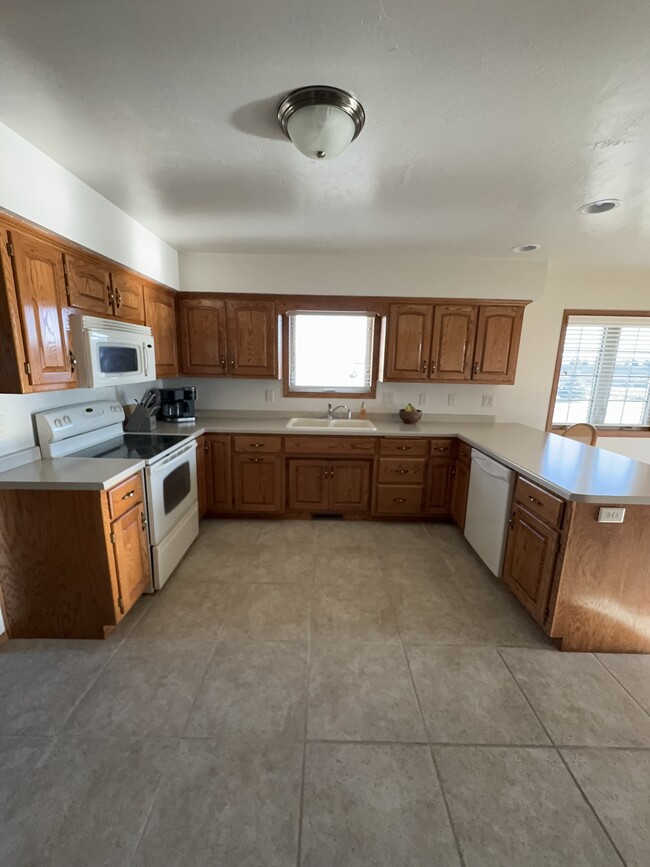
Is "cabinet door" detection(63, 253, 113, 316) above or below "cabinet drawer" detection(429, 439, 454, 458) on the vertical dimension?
above

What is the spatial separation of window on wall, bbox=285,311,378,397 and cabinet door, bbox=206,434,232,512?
912 mm

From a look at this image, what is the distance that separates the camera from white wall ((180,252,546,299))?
10.9 ft

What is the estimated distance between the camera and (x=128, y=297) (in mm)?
2527

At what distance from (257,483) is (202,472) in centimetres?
49

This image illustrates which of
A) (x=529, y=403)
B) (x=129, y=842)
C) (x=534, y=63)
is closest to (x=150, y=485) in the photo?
(x=129, y=842)

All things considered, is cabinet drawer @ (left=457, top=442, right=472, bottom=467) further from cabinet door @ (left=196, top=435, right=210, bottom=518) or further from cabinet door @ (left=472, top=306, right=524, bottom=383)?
cabinet door @ (left=196, top=435, right=210, bottom=518)

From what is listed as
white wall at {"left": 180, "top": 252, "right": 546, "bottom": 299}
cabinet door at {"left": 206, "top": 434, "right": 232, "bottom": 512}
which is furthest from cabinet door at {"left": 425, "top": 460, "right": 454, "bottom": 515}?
cabinet door at {"left": 206, "top": 434, "right": 232, "bottom": 512}

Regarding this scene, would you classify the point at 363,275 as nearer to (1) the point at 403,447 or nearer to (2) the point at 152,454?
(1) the point at 403,447

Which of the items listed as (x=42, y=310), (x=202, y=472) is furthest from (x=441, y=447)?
(x=42, y=310)

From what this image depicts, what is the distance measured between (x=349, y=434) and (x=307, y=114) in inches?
88.2

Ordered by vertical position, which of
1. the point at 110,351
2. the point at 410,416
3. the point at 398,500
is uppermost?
the point at 110,351

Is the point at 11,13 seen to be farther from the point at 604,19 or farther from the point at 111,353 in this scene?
the point at 604,19

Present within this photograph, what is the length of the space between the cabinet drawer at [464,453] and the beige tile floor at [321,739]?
1072 millimetres

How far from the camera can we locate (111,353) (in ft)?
7.34
